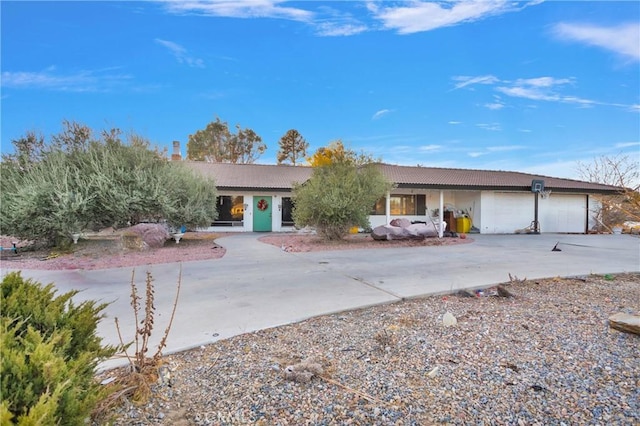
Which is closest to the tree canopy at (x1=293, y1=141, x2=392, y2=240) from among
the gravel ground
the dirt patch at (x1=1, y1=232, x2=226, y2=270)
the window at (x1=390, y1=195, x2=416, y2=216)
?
the dirt patch at (x1=1, y1=232, x2=226, y2=270)

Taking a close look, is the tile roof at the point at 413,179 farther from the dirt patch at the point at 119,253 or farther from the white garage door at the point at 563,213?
the dirt patch at the point at 119,253

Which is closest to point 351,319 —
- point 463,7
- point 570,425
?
point 570,425

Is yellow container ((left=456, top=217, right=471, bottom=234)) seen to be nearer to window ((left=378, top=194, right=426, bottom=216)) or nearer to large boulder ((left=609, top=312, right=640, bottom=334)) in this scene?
window ((left=378, top=194, right=426, bottom=216))

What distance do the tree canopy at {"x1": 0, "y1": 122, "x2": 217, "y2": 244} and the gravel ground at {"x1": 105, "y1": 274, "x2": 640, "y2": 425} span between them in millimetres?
9331

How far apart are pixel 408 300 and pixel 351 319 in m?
1.27

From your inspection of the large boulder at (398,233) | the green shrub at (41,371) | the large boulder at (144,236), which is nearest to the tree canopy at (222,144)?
the large boulder at (144,236)

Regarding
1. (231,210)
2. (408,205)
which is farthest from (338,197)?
(408,205)

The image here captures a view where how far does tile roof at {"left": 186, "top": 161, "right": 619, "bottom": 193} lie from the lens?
18.1m

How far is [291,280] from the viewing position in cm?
662

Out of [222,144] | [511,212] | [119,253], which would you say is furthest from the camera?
[222,144]

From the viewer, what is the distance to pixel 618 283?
628cm

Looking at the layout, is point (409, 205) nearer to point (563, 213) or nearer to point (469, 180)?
point (469, 180)

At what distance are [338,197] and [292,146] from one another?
24.8 meters

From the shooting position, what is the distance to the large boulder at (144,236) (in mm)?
11109
